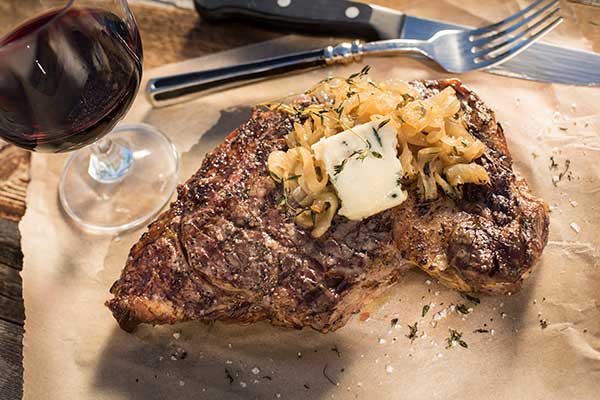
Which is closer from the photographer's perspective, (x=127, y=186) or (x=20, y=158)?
(x=127, y=186)

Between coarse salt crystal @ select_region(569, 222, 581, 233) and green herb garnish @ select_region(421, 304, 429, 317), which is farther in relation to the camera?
coarse salt crystal @ select_region(569, 222, 581, 233)

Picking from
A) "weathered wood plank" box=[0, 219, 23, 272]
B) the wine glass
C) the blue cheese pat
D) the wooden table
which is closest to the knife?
the wooden table

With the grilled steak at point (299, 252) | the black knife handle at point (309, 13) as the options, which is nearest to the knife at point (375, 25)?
the black knife handle at point (309, 13)

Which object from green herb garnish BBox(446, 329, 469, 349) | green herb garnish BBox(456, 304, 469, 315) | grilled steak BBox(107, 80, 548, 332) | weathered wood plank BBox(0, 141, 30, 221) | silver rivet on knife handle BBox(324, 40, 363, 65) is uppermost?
silver rivet on knife handle BBox(324, 40, 363, 65)

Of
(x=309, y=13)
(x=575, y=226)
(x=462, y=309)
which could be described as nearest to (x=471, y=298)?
(x=462, y=309)

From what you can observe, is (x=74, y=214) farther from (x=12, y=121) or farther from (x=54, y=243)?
(x=12, y=121)

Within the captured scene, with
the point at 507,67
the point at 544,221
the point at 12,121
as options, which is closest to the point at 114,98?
the point at 12,121

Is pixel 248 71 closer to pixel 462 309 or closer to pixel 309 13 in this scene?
pixel 309 13

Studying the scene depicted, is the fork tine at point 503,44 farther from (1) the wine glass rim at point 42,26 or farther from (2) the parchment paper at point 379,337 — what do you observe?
(1) the wine glass rim at point 42,26

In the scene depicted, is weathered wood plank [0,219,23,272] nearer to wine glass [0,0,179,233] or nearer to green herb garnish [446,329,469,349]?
wine glass [0,0,179,233]
